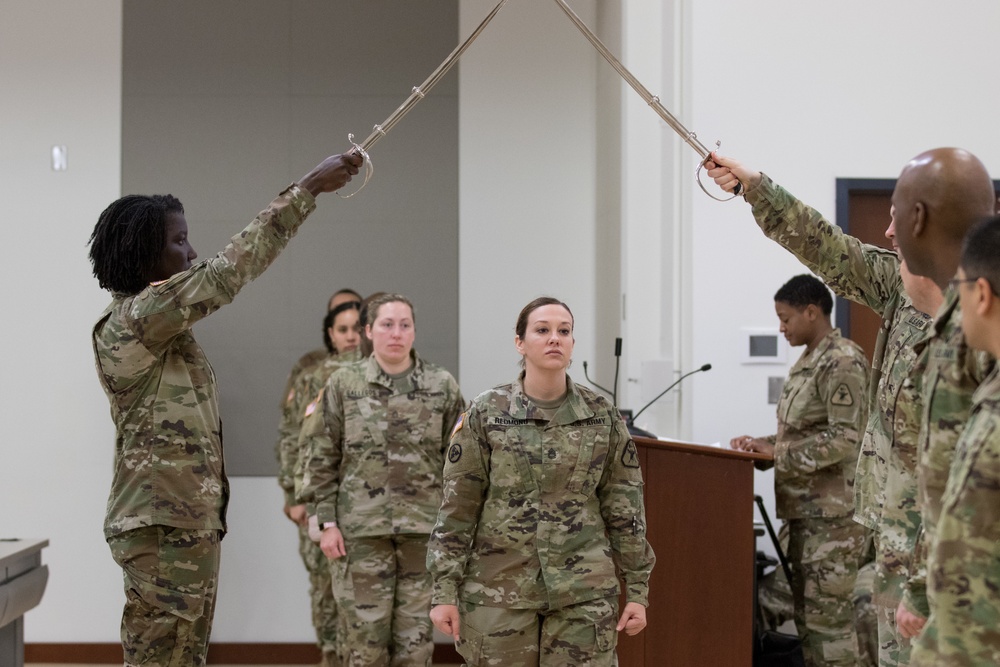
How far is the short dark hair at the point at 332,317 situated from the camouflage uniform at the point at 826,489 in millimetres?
2280

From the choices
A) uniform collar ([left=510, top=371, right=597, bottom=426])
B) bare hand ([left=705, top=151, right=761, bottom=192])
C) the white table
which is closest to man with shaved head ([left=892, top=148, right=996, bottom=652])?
bare hand ([left=705, top=151, right=761, bottom=192])

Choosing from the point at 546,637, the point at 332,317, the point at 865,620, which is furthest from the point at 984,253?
the point at 332,317

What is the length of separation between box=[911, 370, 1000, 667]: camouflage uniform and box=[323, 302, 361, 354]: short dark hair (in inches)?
155

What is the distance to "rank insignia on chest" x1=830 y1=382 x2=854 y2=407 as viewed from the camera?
395cm

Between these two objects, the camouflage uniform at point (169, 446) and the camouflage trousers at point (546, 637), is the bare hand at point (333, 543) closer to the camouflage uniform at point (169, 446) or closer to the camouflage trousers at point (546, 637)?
the camouflage uniform at point (169, 446)

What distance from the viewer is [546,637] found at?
2719 millimetres

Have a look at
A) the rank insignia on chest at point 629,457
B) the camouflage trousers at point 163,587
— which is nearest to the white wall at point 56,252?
the camouflage trousers at point 163,587

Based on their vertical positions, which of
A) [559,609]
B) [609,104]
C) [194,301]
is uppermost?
[609,104]

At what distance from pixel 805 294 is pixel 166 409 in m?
2.66

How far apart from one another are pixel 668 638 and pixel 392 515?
111 cm

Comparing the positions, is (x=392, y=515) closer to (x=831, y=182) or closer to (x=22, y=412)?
(x=831, y=182)

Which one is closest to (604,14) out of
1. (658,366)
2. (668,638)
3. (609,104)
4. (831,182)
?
(609,104)

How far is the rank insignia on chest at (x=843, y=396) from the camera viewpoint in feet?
13.0

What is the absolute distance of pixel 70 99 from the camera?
5.82 m
